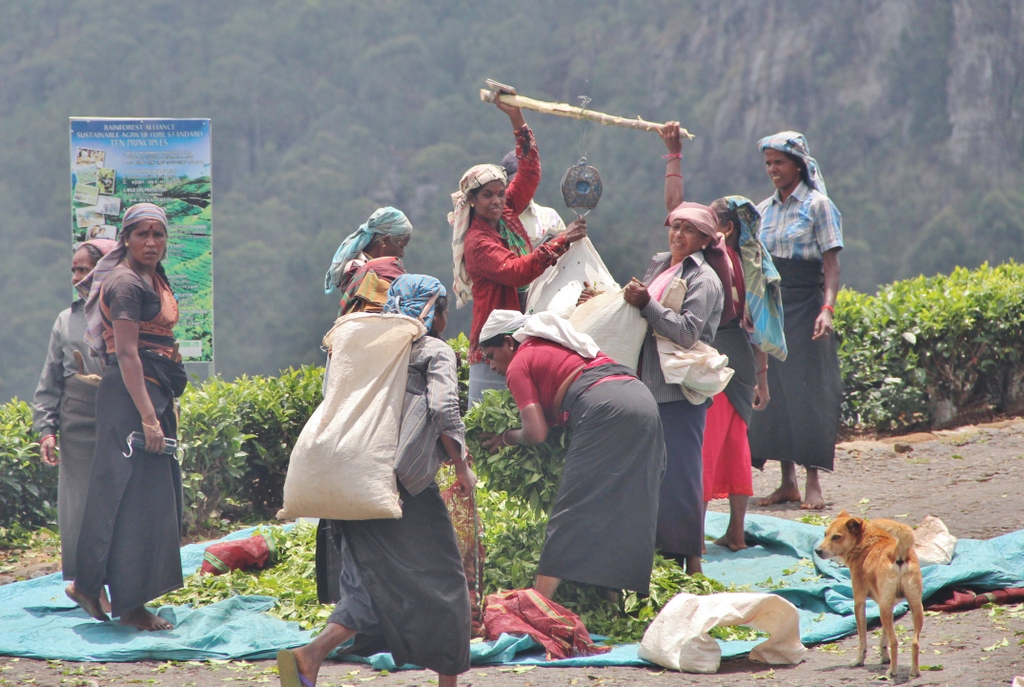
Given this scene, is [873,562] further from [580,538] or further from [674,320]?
[674,320]

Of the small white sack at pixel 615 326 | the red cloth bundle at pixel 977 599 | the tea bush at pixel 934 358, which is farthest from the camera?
the tea bush at pixel 934 358

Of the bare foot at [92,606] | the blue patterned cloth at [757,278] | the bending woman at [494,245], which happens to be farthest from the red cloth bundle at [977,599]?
the bare foot at [92,606]

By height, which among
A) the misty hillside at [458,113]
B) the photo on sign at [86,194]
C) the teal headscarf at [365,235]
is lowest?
the teal headscarf at [365,235]

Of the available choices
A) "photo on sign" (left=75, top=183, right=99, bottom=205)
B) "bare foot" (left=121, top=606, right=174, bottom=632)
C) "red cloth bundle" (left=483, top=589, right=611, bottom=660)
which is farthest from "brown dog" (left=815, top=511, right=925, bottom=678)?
"photo on sign" (left=75, top=183, right=99, bottom=205)

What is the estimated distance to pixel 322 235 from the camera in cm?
3209

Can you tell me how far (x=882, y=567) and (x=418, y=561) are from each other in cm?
162

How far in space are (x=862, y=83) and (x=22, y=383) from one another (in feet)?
78.2

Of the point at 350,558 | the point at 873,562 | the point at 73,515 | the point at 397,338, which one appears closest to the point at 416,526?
the point at 350,558

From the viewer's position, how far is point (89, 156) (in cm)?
754

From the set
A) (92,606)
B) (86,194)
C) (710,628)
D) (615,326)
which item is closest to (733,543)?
(615,326)

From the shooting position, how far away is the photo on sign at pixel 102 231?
7.38 meters

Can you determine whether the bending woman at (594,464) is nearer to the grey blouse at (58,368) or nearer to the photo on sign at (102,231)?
the grey blouse at (58,368)

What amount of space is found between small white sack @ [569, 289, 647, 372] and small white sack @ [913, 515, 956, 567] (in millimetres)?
1629

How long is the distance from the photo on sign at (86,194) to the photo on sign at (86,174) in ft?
0.13
